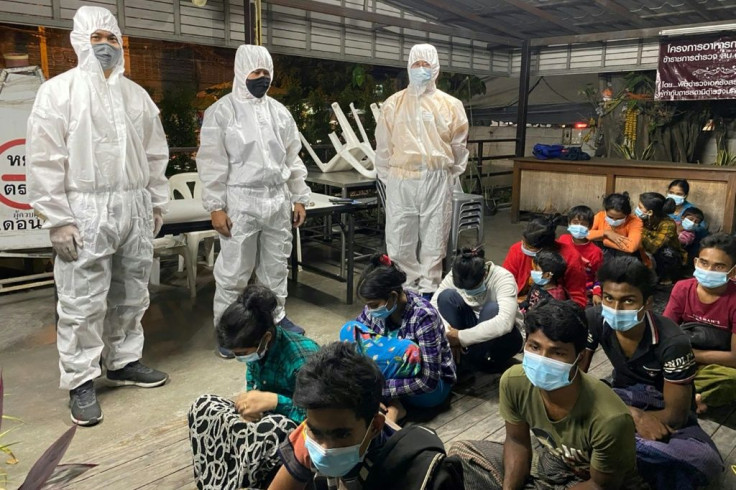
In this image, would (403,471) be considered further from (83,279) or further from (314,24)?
(314,24)

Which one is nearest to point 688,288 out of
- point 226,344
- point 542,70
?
point 226,344

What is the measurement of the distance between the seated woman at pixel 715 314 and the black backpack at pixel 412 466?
140 cm

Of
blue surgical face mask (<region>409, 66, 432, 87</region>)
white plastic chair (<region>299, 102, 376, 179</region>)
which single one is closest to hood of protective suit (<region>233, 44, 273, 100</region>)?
blue surgical face mask (<region>409, 66, 432, 87</region>)

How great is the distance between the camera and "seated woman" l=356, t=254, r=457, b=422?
201 centimetres

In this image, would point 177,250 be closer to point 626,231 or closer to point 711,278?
point 626,231

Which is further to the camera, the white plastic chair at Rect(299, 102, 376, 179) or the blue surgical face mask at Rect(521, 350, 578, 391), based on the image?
the white plastic chair at Rect(299, 102, 376, 179)

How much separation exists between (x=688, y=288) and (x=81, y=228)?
8.09 feet

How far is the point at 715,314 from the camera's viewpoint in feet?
7.29

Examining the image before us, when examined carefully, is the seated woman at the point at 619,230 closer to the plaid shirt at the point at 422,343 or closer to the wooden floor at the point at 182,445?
the wooden floor at the point at 182,445

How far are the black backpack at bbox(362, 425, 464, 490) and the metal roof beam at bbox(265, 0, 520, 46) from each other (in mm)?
3974

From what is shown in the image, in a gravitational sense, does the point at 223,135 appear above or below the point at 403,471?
above

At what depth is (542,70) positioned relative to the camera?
303 inches

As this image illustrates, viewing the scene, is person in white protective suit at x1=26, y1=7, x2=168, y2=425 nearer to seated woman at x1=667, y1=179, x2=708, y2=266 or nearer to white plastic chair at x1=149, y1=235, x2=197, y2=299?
white plastic chair at x1=149, y1=235, x2=197, y2=299

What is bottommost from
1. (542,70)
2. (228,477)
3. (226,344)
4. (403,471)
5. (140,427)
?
(140,427)
